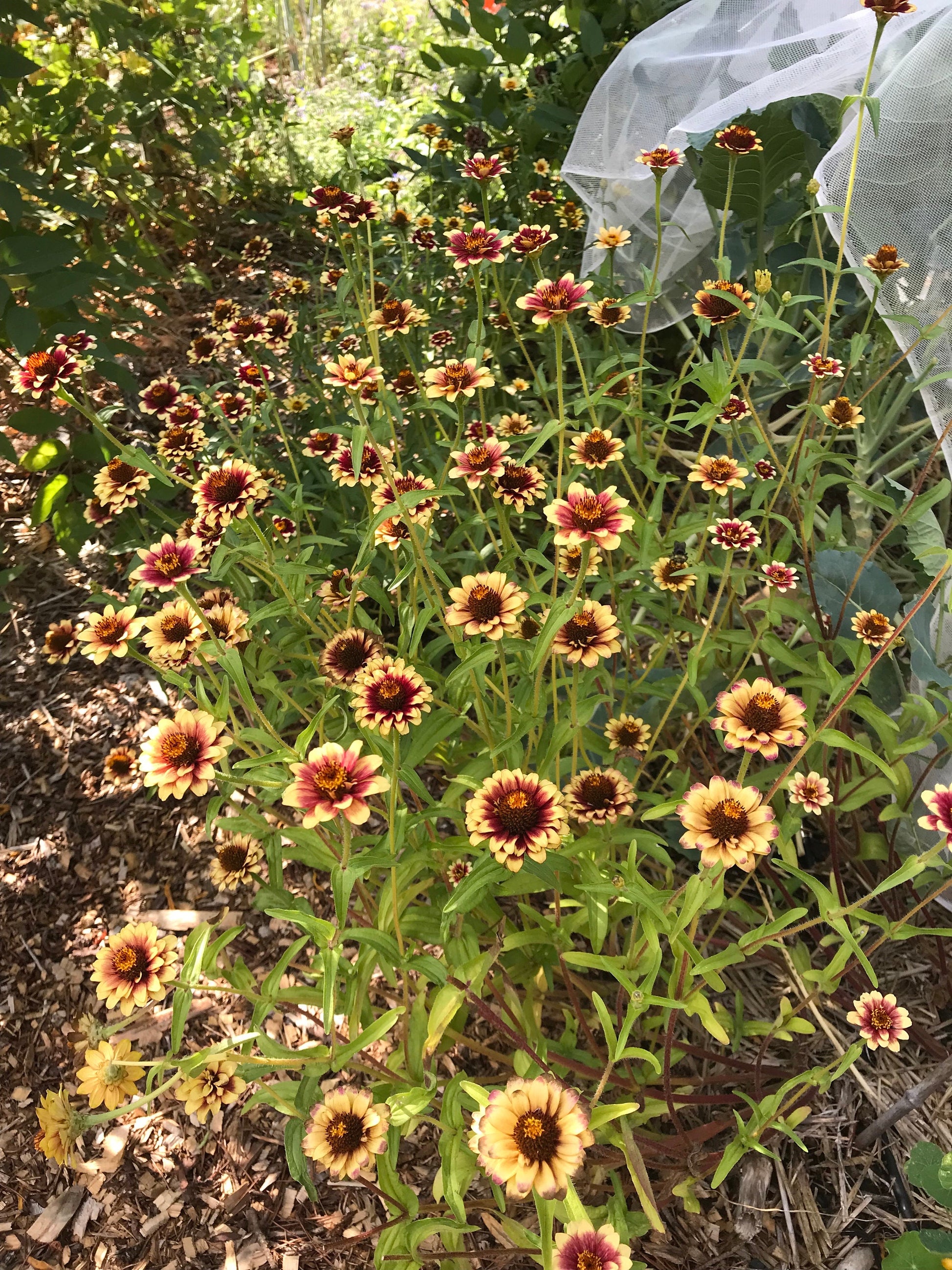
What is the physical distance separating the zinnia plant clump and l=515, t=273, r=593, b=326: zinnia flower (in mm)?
13

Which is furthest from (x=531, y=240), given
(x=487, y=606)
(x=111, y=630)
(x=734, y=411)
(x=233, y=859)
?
(x=233, y=859)

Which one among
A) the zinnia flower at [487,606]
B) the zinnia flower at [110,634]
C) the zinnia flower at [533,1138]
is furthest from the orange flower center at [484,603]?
the zinnia flower at [533,1138]

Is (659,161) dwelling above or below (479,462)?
above

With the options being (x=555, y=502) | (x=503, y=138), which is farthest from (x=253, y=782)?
(x=503, y=138)

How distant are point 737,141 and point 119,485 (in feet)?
4.20

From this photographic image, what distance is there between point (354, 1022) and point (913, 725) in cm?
119

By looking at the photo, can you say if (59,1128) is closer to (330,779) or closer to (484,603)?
(330,779)

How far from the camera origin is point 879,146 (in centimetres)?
172

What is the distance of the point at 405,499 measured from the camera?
1226 mm

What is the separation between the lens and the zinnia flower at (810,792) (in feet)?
4.51

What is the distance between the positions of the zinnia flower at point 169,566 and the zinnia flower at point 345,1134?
28.1 inches

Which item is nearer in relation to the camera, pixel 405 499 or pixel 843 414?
pixel 405 499

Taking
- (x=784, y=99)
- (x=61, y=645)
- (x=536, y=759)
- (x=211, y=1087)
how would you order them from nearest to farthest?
(x=211, y=1087)
(x=536, y=759)
(x=61, y=645)
(x=784, y=99)

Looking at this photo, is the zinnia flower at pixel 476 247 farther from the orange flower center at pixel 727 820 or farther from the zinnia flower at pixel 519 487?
the orange flower center at pixel 727 820
